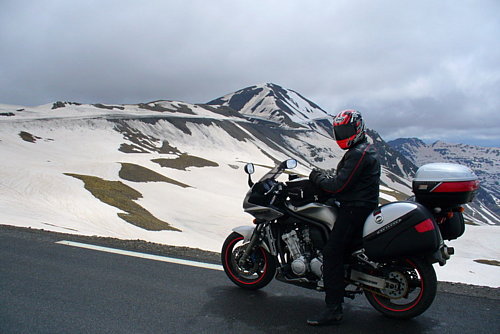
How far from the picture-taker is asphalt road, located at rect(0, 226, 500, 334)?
4723 millimetres

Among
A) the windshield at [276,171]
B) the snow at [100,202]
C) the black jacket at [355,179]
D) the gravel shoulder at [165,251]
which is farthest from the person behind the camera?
→ the snow at [100,202]

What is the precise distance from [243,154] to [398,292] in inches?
4904

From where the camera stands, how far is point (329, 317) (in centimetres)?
487

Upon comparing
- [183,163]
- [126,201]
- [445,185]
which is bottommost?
[445,185]

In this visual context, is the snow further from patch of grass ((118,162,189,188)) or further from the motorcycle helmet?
the motorcycle helmet

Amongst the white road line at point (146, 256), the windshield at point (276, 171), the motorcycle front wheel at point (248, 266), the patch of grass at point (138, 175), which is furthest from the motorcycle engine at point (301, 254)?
the patch of grass at point (138, 175)

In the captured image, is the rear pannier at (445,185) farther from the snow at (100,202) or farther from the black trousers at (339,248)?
the snow at (100,202)

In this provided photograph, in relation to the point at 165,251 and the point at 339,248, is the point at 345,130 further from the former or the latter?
the point at 165,251

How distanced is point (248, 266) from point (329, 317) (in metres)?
1.81

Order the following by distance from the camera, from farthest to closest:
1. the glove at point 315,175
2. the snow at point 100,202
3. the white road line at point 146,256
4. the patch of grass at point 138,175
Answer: the patch of grass at point 138,175 < the snow at point 100,202 < the white road line at point 146,256 < the glove at point 315,175

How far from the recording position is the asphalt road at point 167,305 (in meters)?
4.72

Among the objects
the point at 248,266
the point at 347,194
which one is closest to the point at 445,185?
the point at 347,194

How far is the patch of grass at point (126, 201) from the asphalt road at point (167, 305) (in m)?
17.6

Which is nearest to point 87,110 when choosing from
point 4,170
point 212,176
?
point 212,176
